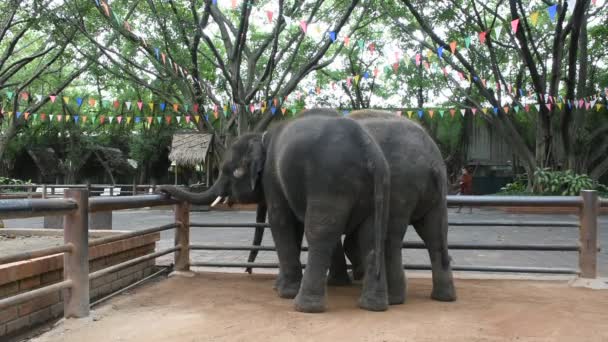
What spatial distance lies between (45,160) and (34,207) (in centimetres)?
2967

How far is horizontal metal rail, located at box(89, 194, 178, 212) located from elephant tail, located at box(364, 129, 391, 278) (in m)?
1.97

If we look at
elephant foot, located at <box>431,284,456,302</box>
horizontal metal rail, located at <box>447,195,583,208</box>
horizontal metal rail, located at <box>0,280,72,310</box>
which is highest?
horizontal metal rail, located at <box>447,195,583,208</box>

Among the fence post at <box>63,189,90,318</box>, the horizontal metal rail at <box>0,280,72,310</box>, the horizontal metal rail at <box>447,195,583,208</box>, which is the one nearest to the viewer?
the horizontal metal rail at <box>0,280,72,310</box>

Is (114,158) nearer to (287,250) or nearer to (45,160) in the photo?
(45,160)

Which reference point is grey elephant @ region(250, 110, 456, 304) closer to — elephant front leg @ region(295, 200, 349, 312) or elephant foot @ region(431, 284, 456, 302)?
elephant foot @ region(431, 284, 456, 302)

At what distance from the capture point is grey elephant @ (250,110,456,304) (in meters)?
4.00

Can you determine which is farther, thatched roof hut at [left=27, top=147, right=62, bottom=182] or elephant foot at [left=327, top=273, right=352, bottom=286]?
thatched roof hut at [left=27, top=147, right=62, bottom=182]

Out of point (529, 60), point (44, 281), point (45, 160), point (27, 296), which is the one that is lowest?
point (44, 281)

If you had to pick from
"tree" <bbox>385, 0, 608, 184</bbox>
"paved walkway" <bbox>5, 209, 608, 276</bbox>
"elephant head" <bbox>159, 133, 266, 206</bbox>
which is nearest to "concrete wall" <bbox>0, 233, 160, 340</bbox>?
"elephant head" <bbox>159, 133, 266, 206</bbox>

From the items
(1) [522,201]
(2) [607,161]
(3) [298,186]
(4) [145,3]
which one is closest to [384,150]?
(3) [298,186]

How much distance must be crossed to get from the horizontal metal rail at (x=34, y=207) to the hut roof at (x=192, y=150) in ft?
56.8

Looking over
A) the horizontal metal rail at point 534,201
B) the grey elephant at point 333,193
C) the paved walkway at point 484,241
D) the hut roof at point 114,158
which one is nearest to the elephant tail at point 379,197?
the grey elephant at point 333,193

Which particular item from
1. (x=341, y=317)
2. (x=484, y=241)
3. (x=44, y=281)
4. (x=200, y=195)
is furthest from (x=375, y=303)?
(x=484, y=241)

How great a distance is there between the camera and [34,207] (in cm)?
309
